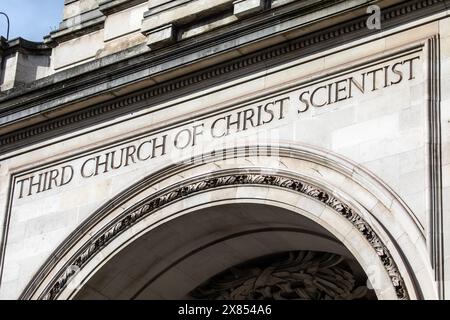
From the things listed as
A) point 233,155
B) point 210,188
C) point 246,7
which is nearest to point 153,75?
point 246,7

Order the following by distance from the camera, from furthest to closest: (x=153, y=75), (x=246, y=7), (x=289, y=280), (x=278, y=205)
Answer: (x=289, y=280)
(x=153, y=75)
(x=246, y=7)
(x=278, y=205)

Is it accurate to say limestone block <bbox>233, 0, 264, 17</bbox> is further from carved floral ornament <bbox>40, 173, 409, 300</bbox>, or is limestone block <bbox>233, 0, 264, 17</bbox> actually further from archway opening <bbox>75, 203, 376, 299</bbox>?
archway opening <bbox>75, 203, 376, 299</bbox>

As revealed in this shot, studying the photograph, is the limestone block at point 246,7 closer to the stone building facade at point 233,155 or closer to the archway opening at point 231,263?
the stone building facade at point 233,155

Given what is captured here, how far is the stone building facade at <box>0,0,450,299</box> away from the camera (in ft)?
70.8

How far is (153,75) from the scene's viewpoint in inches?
956

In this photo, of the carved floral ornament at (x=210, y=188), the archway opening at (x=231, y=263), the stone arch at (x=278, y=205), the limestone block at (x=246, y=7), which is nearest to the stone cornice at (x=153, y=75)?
the limestone block at (x=246, y=7)

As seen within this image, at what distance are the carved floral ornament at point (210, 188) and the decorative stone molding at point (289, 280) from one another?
69.9 inches

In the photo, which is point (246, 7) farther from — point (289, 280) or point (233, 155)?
point (289, 280)

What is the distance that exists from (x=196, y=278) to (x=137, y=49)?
3480 mm

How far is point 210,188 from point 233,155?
554 millimetres

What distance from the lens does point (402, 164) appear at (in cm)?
2152

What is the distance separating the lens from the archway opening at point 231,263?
77.8 ft

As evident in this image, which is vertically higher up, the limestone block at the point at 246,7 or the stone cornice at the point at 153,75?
the limestone block at the point at 246,7
